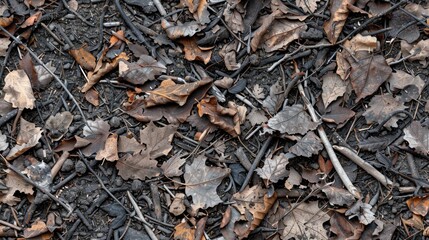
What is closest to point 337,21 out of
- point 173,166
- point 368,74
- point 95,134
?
point 368,74

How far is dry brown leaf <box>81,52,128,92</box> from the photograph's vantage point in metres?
3.47

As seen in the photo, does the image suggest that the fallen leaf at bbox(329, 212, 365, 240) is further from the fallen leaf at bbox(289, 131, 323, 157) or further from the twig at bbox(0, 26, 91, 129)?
the twig at bbox(0, 26, 91, 129)

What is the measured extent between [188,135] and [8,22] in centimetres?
133

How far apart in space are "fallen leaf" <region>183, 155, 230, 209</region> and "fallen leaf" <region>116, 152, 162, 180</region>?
0.61 ft

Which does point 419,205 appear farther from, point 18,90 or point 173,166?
point 18,90

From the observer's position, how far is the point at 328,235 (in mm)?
3213

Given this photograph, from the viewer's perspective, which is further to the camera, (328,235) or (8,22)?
(8,22)

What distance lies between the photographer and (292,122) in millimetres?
3336

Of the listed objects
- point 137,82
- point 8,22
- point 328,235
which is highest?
point 8,22

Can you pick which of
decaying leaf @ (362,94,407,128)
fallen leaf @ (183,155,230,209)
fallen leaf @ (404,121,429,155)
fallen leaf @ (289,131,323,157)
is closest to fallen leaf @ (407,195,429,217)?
fallen leaf @ (404,121,429,155)

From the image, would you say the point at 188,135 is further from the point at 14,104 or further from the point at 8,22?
the point at 8,22

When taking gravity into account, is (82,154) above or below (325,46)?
below

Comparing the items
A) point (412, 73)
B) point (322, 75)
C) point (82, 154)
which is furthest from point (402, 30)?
point (82, 154)

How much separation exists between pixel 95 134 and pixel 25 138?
410 millimetres
